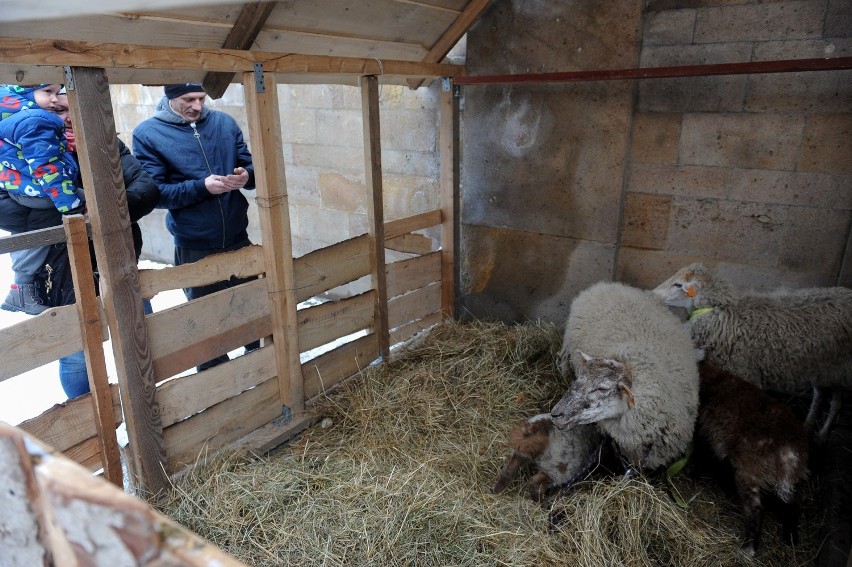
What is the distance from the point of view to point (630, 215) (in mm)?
4180

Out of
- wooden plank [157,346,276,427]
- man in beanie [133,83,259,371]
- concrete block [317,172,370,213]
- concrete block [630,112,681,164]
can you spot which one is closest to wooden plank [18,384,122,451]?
wooden plank [157,346,276,427]

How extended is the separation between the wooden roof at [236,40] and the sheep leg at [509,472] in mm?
2470

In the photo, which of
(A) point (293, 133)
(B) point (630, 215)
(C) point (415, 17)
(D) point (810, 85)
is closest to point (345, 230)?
(A) point (293, 133)

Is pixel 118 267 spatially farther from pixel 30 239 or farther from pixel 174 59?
pixel 174 59

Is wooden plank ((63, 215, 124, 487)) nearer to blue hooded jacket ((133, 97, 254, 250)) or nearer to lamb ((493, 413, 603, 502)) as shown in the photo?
blue hooded jacket ((133, 97, 254, 250))

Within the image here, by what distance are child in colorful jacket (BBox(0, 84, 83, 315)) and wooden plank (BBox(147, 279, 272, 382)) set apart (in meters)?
0.60

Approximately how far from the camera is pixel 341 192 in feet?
18.9

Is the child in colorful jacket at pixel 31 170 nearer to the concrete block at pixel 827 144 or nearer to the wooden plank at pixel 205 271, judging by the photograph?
the wooden plank at pixel 205 271

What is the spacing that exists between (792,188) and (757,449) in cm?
177

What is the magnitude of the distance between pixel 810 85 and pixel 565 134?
1.51 meters

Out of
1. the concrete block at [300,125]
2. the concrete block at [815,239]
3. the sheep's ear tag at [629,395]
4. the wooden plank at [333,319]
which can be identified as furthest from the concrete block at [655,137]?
the concrete block at [300,125]

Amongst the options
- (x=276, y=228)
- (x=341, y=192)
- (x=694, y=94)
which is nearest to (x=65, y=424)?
(x=276, y=228)

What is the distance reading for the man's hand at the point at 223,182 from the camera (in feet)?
11.5

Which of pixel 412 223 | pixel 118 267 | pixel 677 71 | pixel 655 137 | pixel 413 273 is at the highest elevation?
pixel 677 71
